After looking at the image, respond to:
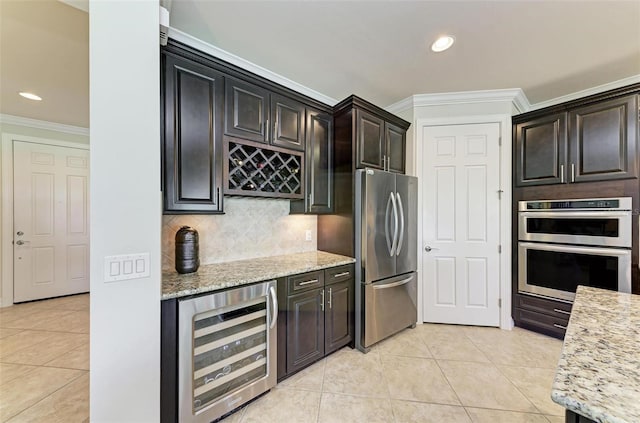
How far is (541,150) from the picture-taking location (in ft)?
8.58

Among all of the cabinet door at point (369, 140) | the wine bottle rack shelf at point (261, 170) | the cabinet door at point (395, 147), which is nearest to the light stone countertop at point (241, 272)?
the wine bottle rack shelf at point (261, 170)

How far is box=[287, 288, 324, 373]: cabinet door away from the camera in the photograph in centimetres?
193

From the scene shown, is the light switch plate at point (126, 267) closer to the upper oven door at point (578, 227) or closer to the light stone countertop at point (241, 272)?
the light stone countertop at point (241, 272)

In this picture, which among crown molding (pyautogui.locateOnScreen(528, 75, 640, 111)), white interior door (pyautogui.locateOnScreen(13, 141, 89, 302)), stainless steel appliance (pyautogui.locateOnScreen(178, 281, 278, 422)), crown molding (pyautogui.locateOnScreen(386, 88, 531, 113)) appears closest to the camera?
stainless steel appliance (pyautogui.locateOnScreen(178, 281, 278, 422))

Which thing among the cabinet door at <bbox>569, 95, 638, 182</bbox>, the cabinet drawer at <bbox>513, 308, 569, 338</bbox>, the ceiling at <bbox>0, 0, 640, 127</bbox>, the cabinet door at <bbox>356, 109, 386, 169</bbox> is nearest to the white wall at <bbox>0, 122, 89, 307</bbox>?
the ceiling at <bbox>0, 0, 640, 127</bbox>

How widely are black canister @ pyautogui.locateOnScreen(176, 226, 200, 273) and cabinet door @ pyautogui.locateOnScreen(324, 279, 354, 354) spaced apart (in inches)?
44.4

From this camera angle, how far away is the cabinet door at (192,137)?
1.65 m

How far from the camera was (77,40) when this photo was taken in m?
1.93

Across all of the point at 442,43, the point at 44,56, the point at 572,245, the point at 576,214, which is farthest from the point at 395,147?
the point at 44,56

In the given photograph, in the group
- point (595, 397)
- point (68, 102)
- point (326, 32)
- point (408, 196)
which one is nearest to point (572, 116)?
point (408, 196)

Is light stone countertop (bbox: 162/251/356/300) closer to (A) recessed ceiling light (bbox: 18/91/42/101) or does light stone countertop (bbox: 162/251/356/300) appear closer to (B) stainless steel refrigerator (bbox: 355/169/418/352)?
(B) stainless steel refrigerator (bbox: 355/169/418/352)

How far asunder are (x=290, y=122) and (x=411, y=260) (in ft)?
6.47

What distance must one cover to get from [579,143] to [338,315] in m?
2.93

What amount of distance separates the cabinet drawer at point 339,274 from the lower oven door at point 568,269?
6.61ft
